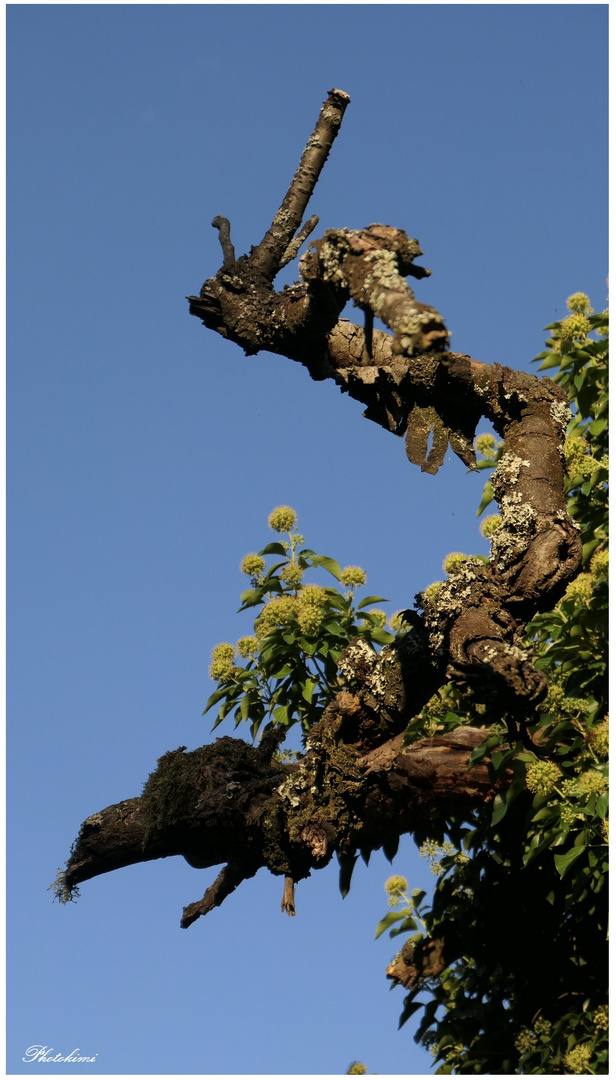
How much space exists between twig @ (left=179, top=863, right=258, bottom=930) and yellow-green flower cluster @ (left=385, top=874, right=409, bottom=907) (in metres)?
1.73

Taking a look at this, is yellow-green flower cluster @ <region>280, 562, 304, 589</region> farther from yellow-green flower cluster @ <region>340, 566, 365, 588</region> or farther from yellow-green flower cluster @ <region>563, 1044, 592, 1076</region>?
yellow-green flower cluster @ <region>563, 1044, 592, 1076</region>

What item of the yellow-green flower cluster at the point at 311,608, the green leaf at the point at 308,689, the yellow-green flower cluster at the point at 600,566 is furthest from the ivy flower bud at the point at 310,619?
the yellow-green flower cluster at the point at 600,566

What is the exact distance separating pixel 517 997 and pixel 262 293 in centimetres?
391

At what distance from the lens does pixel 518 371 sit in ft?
14.2

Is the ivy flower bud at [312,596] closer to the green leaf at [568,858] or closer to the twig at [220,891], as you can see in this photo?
the twig at [220,891]

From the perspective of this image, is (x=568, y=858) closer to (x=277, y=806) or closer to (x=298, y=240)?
(x=277, y=806)

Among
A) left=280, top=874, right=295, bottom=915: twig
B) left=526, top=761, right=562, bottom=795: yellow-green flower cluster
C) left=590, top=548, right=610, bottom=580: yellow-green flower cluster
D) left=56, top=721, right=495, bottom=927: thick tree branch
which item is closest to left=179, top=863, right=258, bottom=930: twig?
left=56, top=721, right=495, bottom=927: thick tree branch

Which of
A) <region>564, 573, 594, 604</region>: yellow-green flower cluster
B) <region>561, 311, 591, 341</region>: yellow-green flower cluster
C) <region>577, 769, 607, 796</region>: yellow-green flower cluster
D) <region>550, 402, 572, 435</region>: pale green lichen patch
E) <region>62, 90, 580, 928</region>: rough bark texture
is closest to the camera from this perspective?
<region>62, 90, 580, 928</region>: rough bark texture

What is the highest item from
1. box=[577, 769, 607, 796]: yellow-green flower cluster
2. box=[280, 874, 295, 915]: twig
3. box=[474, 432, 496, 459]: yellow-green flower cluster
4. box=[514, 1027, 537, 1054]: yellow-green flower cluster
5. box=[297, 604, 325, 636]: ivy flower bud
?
box=[474, 432, 496, 459]: yellow-green flower cluster

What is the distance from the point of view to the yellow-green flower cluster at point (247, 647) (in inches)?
220

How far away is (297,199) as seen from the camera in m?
5.26

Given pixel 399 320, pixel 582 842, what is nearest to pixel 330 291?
pixel 399 320

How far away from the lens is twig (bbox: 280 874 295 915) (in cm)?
450

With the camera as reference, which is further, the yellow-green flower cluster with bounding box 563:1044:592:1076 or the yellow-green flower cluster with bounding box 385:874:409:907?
the yellow-green flower cluster with bounding box 385:874:409:907
